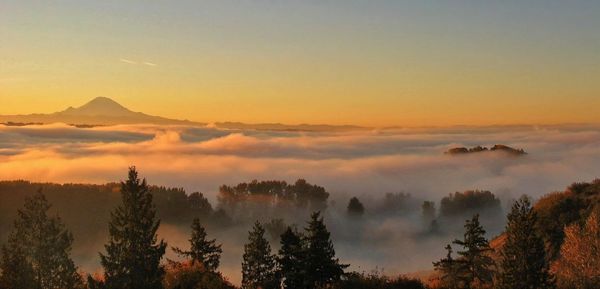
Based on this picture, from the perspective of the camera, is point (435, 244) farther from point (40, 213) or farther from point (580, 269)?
point (40, 213)

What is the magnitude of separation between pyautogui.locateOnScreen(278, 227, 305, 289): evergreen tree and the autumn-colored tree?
20.9 m

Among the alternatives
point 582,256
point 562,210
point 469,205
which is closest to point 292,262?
point 582,256

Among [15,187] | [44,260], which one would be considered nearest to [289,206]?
[15,187]

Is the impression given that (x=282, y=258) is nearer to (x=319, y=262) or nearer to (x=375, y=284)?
(x=319, y=262)

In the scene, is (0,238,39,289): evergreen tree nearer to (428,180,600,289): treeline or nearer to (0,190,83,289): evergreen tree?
(0,190,83,289): evergreen tree

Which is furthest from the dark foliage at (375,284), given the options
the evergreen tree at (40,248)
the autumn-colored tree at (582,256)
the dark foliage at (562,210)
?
the dark foliage at (562,210)

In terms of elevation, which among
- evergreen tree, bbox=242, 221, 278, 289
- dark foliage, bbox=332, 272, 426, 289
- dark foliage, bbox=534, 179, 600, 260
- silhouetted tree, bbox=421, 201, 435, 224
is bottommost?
silhouetted tree, bbox=421, 201, 435, 224

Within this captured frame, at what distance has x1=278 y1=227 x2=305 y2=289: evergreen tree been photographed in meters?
39.9

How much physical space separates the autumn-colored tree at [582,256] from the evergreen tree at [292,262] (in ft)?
68.5

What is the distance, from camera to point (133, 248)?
38781 mm

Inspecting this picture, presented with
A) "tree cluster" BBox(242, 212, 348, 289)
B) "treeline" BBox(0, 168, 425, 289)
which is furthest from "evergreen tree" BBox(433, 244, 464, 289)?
"tree cluster" BBox(242, 212, 348, 289)

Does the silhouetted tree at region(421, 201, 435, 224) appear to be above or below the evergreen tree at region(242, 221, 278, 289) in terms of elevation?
below

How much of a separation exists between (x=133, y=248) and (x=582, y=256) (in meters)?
37.1

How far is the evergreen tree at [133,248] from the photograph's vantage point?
38391 mm
